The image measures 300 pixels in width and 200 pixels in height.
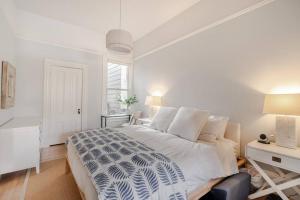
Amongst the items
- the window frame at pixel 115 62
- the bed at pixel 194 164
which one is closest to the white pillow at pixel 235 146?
the bed at pixel 194 164

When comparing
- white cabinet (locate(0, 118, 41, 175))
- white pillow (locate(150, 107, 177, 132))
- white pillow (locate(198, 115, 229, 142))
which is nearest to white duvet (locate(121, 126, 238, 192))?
white pillow (locate(198, 115, 229, 142))

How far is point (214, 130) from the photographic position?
2191 mm

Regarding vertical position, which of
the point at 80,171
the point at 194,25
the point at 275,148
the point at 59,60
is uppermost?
the point at 194,25

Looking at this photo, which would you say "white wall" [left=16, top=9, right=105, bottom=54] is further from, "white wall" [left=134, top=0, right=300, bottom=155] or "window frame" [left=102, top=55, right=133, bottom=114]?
"white wall" [left=134, top=0, right=300, bottom=155]

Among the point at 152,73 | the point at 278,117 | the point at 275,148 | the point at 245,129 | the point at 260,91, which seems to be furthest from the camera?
the point at 152,73

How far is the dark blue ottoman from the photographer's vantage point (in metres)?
1.58

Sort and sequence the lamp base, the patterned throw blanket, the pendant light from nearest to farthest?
the patterned throw blanket, the lamp base, the pendant light

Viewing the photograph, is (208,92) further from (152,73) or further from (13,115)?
(13,115)

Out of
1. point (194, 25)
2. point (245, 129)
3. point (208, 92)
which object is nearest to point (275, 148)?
point (245, 129)

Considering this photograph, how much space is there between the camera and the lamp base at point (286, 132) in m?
1.72

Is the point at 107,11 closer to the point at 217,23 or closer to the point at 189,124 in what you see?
the point at 217,23

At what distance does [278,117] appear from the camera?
6.00 feet

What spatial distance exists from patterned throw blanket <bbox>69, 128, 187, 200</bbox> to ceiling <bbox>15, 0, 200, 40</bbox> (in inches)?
111

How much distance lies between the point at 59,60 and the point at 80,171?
3.15 metres
